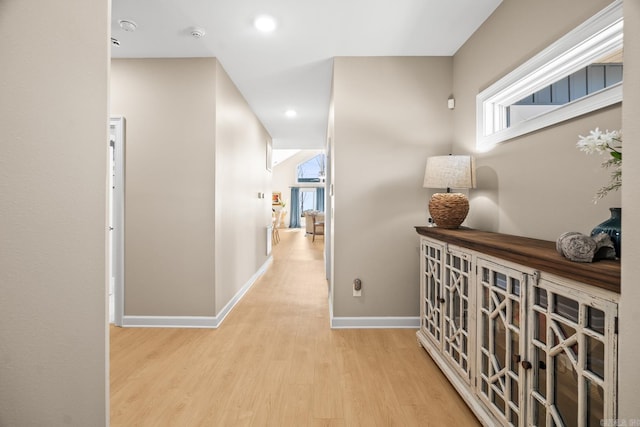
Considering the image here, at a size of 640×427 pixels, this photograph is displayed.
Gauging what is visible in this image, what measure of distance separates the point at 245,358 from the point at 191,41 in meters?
2.58

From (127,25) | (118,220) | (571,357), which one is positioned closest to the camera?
(571,357)

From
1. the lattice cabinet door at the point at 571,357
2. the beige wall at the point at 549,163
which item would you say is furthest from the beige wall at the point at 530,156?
the lattice cabinet door at the point at 571,357

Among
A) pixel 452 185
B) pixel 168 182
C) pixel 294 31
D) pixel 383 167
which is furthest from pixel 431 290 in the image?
pixel 168 182

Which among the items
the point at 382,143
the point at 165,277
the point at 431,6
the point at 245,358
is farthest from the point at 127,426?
the point at 431,6

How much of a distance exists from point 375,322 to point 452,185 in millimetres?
1443

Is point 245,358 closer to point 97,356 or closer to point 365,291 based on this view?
point 365,291

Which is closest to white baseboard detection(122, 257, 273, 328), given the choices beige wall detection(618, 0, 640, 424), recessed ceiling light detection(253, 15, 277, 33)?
recessed ceiling light detection(253, 15, 277, 33)

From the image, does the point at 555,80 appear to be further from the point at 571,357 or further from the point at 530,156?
the point at 571,357

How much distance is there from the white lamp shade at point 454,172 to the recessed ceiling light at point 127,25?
2526 millimetres

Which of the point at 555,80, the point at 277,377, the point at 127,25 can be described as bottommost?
the point at 277,377

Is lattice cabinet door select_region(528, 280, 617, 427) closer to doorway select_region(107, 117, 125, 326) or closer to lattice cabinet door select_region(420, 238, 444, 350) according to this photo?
lattice cabinet door select_region(420, 238, 444, 350)

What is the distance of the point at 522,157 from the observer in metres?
1.83

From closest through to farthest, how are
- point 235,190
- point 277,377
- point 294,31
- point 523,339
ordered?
point 523,339 → point 277,377 → point 294,31 → point 235,190

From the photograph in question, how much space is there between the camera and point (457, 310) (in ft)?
6.03
